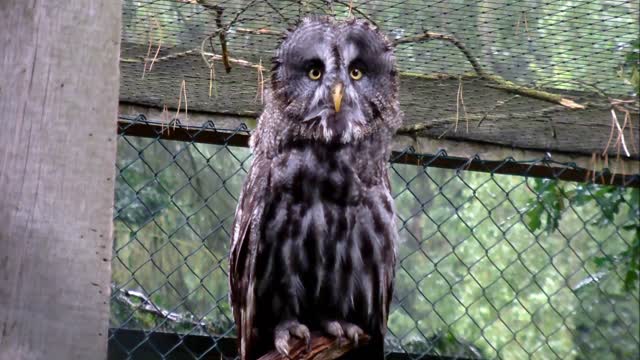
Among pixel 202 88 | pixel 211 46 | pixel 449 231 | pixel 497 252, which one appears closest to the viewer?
pixel 211 46

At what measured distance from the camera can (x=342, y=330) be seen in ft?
8.00

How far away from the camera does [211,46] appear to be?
2.86 metres

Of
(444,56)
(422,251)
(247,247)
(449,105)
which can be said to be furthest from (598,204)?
(247,247)

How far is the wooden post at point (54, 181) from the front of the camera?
1236mm

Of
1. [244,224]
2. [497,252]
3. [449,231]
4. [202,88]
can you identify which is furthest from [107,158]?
[449,231]

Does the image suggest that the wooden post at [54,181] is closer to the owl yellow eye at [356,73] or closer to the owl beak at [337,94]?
the owl beak at [337,94]

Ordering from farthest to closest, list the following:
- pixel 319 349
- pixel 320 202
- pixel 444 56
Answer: pixel 444 56
pixel 320 202
pixel 319 349

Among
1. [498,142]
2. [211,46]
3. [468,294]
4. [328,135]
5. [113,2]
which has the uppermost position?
[113,2]

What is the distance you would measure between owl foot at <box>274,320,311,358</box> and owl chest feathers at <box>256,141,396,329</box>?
1.2 inches

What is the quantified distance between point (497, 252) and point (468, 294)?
0.44m

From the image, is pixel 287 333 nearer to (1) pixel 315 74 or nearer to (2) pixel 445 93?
(1) pixel 315 74

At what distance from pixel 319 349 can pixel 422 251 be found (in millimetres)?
1336

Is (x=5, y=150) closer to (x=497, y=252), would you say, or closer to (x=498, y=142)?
(x=498, y=142)

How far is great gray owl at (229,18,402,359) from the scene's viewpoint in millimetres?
2459
